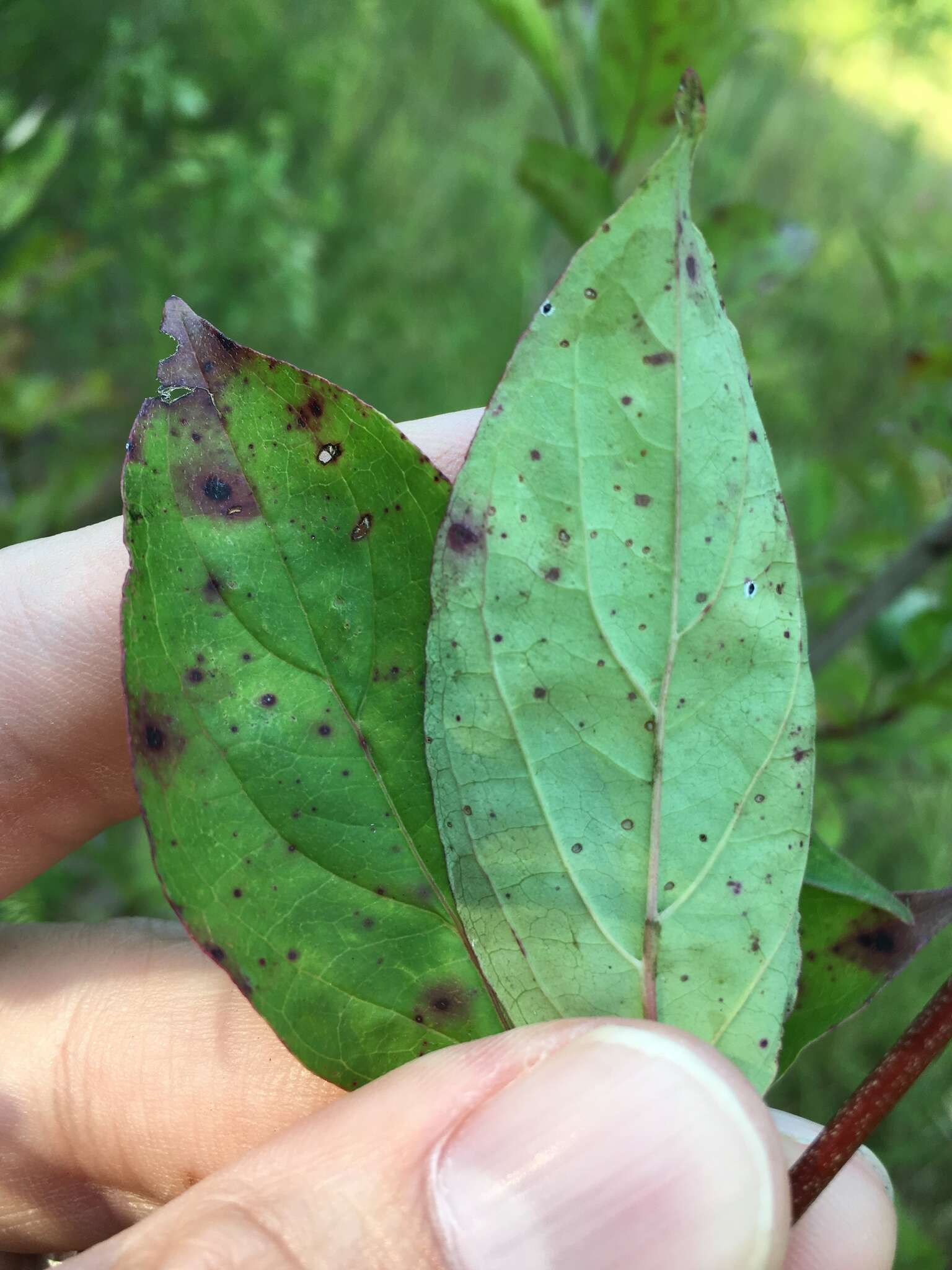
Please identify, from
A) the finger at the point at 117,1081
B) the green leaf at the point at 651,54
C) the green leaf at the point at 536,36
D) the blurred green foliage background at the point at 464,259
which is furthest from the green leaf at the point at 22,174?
the finger at the point at 117,1081

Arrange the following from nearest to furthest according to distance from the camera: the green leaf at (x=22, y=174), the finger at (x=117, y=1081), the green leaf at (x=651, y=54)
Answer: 1. the green leaf at (x=651, y=54)
2. the finger at (x=117, y=1081)
3. the green leaf at (x=22, y=174)

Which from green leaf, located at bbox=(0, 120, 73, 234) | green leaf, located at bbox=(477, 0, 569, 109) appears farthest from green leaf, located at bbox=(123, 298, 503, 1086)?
green leaf, located at bbox=(0, 120, 73, 234)

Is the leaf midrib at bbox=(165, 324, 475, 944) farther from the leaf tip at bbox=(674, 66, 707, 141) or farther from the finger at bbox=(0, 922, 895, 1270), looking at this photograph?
the finger at bbox=(0, 922, 895, 1270)

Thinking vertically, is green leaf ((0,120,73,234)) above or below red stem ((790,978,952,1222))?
above

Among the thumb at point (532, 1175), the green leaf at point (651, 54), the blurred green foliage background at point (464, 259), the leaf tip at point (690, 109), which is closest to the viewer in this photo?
the leaf tip at point (690, 109)

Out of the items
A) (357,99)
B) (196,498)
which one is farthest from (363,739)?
(357,99)

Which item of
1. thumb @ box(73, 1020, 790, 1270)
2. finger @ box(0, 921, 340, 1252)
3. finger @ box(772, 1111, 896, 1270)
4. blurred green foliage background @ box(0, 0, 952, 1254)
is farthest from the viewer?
blurred green foliage background @ box(0, 0, 952, 1254)

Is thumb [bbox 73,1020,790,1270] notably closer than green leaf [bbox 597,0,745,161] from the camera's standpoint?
Yes

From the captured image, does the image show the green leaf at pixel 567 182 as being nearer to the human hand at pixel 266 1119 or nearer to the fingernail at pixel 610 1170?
the human hand at pixel 266 1119
